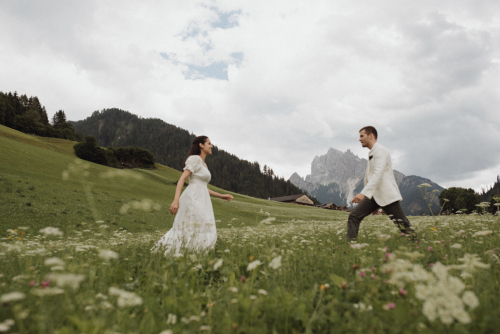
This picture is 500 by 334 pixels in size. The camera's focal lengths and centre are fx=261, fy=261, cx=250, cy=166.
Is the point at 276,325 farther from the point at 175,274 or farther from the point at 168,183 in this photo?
the point at 168,183

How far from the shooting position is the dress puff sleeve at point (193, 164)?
6895 mm

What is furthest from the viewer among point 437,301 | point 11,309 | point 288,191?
point 288,191

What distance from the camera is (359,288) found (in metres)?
2.87

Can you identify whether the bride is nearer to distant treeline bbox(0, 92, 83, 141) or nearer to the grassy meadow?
the grassy meadow

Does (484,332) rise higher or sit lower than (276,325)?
higher

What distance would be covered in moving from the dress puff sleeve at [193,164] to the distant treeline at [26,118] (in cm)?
9776

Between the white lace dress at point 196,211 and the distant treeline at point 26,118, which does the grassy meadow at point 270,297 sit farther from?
the distant treeline at point 26,118

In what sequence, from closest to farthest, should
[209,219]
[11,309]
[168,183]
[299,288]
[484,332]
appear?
[484,332]
[11,309]
[299,288]
[209,219]
[168,183]

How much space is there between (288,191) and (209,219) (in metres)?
178

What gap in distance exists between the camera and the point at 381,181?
697cm

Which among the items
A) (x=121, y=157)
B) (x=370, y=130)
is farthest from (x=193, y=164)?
(x=121, y=157)

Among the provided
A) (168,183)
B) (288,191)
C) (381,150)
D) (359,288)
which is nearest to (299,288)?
(359,288)

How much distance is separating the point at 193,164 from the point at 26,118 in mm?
104174

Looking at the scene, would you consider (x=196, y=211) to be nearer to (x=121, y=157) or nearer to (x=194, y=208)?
(x=194, y=208)
